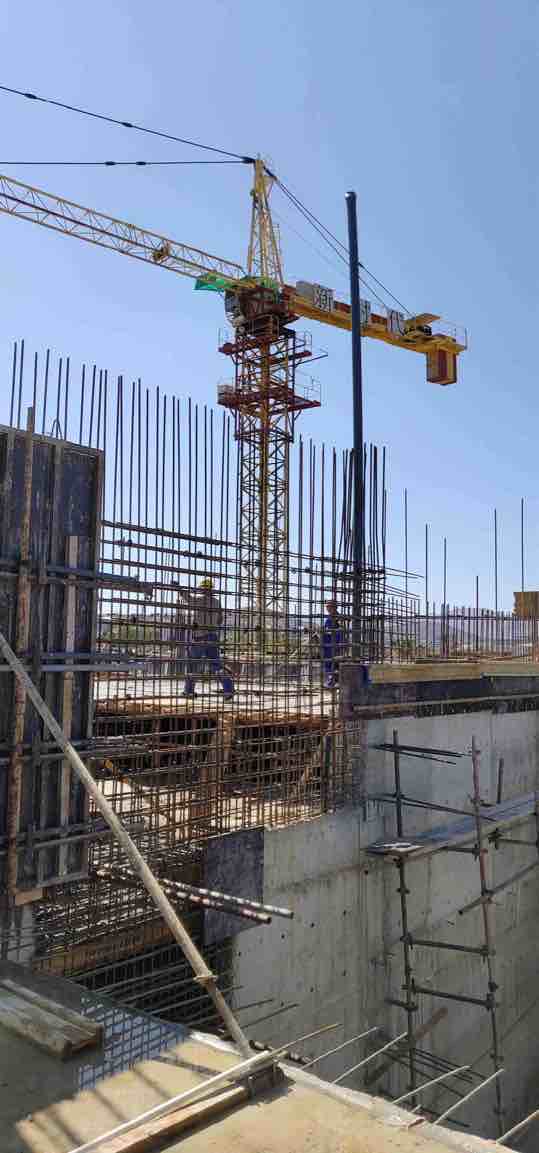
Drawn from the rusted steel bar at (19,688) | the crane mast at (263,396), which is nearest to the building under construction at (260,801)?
the rusted steel bar at (19,688)

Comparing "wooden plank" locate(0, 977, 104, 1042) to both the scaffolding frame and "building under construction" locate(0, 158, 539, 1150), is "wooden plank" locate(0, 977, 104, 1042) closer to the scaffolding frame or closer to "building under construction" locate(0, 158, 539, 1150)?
"building under construction" locate(0, 158, 539, 1150)

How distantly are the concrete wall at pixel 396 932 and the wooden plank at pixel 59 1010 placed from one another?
3.32m

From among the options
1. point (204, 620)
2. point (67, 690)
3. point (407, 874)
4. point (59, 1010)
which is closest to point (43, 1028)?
point (59, 1010)

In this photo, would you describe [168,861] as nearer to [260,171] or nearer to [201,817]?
[201,817]

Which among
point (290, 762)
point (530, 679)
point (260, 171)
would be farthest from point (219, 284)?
point (290, 762)

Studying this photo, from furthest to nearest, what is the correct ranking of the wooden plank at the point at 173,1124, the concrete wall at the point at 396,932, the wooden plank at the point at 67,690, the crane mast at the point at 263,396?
the crane mast at the point at 263,396 < the concrete wall at the point at 396,932 < the wooden plank at the point at 67,690 < the wooden plank at the point at 173,1124

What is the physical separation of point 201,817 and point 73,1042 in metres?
3.82

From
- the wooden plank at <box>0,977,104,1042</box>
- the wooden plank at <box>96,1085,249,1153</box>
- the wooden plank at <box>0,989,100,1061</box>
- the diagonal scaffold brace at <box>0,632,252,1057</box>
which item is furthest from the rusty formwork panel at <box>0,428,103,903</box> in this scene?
the wooden plank at <box>96,1085,249,1153</box>

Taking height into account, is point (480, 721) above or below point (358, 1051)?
above

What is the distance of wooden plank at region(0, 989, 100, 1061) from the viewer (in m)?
3.52

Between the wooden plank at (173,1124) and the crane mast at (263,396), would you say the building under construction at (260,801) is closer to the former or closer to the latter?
the wooden plank at (173,1124)

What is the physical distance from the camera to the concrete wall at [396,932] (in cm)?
770

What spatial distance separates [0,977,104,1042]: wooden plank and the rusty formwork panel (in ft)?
3.53

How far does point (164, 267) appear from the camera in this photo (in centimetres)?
3431
